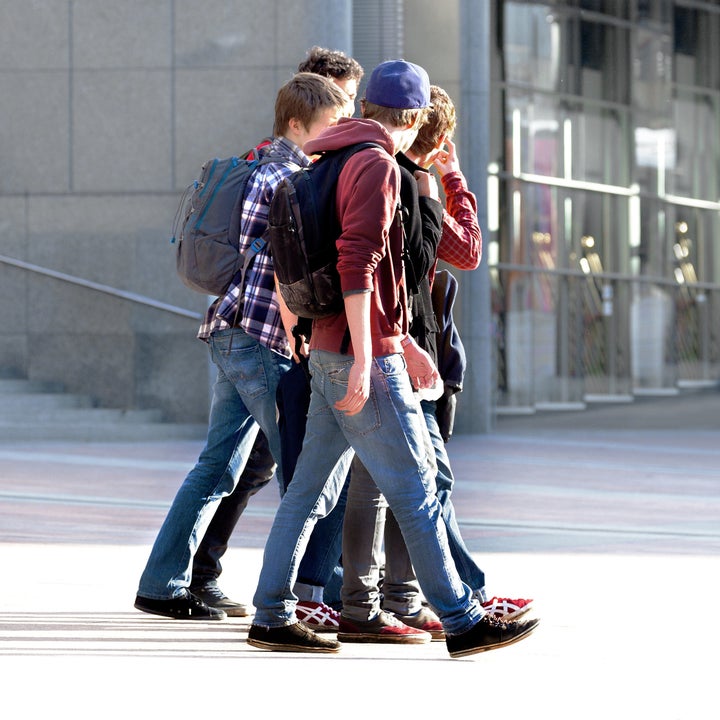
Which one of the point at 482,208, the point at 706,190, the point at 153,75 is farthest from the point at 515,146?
the point at 706,190

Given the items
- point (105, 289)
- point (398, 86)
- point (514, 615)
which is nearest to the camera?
point (398, 86)

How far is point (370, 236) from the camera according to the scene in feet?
13.8

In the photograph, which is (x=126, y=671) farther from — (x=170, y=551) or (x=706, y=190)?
(x=706, y=190)

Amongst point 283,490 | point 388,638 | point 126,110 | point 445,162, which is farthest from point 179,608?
point 126,110

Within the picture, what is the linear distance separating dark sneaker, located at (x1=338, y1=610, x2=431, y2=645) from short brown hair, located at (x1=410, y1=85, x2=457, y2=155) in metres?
1.51

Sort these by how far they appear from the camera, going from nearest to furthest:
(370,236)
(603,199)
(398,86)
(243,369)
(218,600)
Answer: (370,236) < (398,86) < (243,369) < (218,600) < (603,199)

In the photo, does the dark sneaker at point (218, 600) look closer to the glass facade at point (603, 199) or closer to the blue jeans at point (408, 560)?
the blue jeans at point (408, 560)

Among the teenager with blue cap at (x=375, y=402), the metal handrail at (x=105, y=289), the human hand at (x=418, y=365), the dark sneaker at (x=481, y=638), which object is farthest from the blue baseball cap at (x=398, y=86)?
the metal handrail at (x=105, y=289)

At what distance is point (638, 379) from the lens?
85.5 feet

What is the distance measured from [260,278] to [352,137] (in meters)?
0.75

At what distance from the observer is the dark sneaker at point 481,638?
4.42m

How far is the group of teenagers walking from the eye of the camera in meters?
4.35

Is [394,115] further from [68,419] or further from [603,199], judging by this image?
[603,199]

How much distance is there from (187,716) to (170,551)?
144 centimetres
